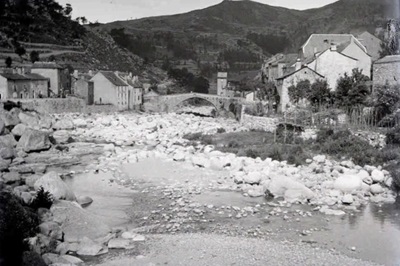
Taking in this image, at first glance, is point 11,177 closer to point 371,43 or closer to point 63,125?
point 63,125

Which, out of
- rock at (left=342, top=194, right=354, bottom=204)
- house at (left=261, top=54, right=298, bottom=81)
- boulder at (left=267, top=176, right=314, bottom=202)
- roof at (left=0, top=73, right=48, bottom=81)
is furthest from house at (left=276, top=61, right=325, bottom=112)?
roof at (left=0, top=73, right=48, bottom=81)

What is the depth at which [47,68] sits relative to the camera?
143 ft

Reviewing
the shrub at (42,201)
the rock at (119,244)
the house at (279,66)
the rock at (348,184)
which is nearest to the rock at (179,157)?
the rock at (348,184)

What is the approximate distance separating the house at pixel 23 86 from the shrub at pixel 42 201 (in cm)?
2504

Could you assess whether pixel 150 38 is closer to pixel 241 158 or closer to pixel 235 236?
pixel 241 158

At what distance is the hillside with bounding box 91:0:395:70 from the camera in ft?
333

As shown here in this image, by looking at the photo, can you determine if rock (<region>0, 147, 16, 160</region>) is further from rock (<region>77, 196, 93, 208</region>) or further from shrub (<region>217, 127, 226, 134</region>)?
shrub (<region>217, 127, 226, 134</region>)

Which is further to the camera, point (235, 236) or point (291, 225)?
point (291, 225)

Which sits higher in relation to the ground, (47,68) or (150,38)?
(150,38)

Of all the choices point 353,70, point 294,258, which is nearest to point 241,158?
point 294,258

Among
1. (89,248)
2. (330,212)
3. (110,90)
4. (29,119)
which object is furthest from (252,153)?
(110,90)

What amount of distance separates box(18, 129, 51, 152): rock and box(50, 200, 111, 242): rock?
38.5 feet

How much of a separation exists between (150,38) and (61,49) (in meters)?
59.6

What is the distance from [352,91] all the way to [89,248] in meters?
21.9
